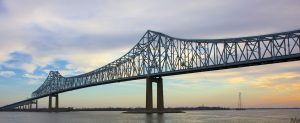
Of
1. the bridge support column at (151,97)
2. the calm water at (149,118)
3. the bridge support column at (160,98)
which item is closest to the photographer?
the calm water at (149,118)

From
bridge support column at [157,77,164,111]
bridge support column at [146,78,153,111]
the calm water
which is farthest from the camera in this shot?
bridge support column at [157,77,164,111]

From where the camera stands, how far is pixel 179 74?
88.4 m

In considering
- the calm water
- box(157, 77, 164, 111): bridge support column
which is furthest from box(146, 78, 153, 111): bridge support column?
the calm water

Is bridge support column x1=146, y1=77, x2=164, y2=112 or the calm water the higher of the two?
bridge support column x1=146, y1=77, x2=164, y2=112

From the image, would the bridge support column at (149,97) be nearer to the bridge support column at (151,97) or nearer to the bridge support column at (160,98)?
the bridge support column at (151,97)

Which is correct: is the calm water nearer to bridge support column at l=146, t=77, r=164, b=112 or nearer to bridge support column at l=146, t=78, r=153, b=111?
bridge support column at l=146, t=77, r=164, b=112

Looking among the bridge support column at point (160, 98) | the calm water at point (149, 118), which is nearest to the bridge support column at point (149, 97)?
the bridge support column at point (160, 98)

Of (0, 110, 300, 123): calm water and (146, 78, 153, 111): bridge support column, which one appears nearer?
(0, 110, 300, 123): calm water

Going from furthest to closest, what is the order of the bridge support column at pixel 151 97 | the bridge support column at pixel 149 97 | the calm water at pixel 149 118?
the bridge support column at pixel 151 97 → the bridge support column at pixel 149 97 → the calm water at pixel 149 118

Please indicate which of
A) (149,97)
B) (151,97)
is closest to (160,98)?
(151,97)

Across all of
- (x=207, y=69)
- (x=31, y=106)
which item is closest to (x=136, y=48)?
(x=207, y=69)

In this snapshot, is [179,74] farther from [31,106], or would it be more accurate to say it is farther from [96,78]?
[31,106]

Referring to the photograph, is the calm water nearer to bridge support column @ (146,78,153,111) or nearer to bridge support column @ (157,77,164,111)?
bridge support column @ (157,77,164,111)

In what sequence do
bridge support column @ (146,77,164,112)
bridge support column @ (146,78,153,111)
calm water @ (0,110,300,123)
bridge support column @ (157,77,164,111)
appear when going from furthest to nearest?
1. bridge support column @ (157,77,164,111)
2. bridge support column @ (146,77,164,112)
3. bridge support column @ (146,78,153,111)
4. calm water @ (0,110,300,123)
